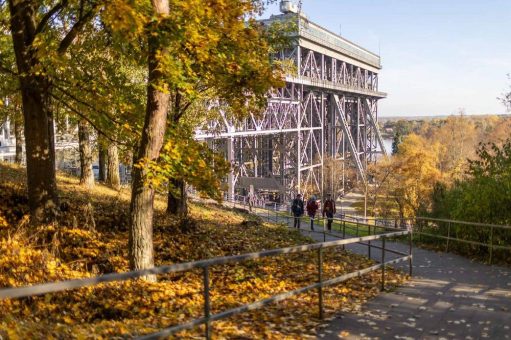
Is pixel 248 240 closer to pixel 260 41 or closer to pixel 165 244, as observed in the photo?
pixel 165 244

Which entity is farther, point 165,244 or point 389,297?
point 165,244

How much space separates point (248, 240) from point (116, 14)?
7.66 m

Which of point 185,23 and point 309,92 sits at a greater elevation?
point 309,92

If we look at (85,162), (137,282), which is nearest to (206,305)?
(137,282)

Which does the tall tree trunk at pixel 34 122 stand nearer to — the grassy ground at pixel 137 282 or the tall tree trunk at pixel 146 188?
the grassy ground at pixel 137 282

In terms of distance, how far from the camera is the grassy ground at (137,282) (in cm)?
543

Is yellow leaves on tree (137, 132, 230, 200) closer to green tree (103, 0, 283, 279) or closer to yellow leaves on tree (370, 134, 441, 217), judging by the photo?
green tree (103, 0, 283, 279)

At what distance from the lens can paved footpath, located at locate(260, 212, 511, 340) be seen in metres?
5.62

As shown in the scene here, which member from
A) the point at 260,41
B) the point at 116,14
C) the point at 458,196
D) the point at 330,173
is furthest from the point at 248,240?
the point at 330,173

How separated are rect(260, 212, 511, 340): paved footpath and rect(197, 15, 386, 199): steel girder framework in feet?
102

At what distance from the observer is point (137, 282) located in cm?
729

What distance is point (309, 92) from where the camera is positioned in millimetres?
59594

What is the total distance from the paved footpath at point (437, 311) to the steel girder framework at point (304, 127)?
3119 centimetres

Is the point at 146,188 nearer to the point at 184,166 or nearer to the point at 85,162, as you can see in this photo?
the point at 184,166
